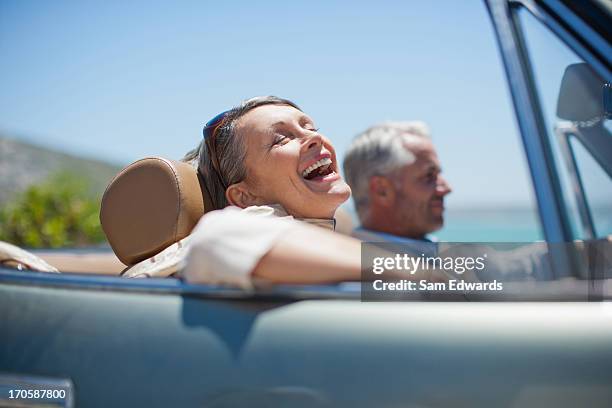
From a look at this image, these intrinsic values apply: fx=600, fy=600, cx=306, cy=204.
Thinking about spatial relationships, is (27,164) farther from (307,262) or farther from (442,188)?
(307,262)

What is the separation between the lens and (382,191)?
11.8ft

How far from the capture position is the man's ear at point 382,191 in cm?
356

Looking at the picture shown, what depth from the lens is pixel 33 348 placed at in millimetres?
1264

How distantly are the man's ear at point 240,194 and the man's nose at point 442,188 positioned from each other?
6.02ft

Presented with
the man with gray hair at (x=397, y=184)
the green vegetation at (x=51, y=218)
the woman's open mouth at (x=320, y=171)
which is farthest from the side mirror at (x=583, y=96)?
the green vegetation at (x=51, y=218)

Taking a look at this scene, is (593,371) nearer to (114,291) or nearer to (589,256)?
(589,256)

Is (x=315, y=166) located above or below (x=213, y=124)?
below

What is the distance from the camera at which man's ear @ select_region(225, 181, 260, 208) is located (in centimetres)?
209

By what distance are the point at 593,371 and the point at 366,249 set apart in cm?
48

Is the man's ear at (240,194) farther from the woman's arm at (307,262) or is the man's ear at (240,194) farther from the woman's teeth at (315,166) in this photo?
the woman's arm at (307,262)

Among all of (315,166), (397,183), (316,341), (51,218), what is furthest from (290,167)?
(51,218)

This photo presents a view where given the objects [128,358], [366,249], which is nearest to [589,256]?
[366,249]

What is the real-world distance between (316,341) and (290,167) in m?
0.99

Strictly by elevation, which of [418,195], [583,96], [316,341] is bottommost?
[316,341]
